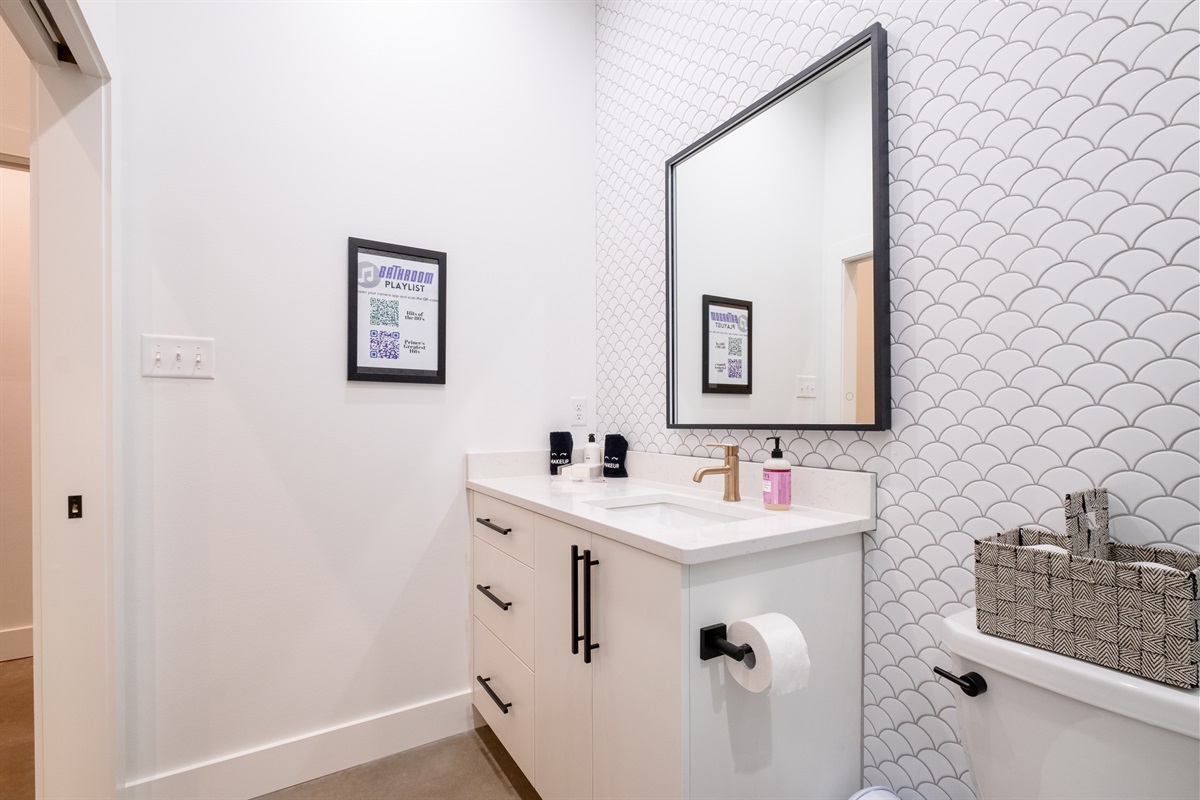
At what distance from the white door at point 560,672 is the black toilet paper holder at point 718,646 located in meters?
0.33

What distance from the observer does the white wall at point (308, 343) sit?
144 centimetres

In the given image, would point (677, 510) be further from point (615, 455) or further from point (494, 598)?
point (494, 598)

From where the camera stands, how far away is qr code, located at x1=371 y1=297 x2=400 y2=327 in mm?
1719

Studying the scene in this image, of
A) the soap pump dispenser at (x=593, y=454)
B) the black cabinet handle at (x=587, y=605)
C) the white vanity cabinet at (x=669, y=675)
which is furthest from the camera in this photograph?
the soap pump dispenser at (x=593, y=454)

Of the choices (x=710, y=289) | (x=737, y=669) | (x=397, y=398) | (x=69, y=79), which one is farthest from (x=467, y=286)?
(x=737, y=669)

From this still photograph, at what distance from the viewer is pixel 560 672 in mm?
1281

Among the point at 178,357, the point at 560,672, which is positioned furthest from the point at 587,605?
the point at 178,357

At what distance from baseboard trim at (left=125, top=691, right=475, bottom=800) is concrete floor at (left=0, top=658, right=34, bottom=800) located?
0.48 metres

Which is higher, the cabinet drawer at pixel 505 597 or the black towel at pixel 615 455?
the black towel at pixel 615 455

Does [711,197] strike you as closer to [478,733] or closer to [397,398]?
[397,398]

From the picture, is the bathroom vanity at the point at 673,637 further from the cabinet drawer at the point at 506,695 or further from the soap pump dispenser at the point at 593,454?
the soap pump dispenser at the point at 593,454

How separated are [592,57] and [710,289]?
122 cm

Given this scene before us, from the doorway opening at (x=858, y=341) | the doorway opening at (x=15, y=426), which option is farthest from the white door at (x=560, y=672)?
the doorway opening at (x=15, y=426)

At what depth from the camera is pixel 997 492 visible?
39.3 inches
